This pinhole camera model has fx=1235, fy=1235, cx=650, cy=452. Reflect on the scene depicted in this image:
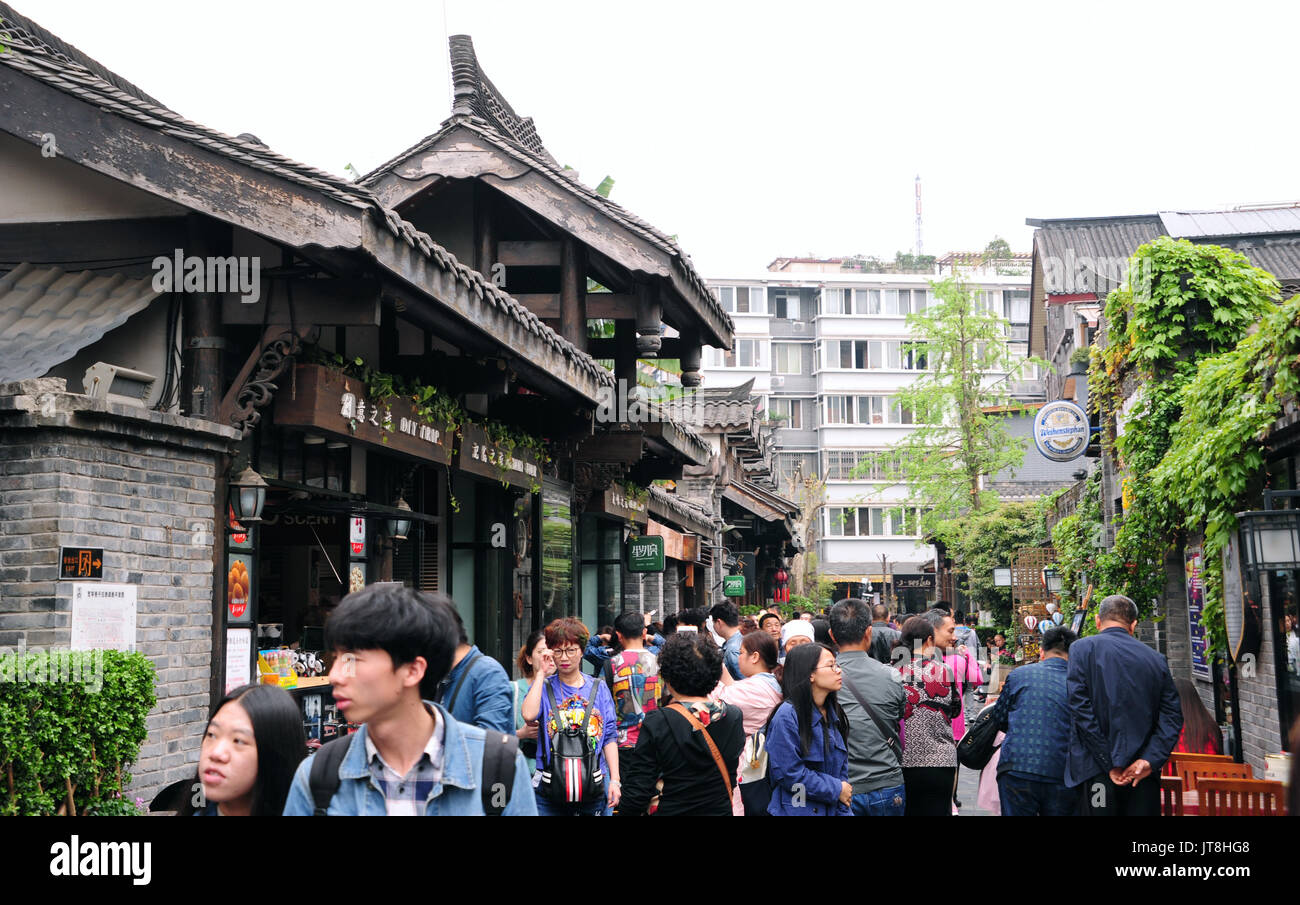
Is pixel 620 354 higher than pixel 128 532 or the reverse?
higher

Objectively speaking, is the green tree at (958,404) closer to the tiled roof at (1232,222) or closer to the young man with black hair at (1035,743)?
the tiled roof at (1232,222)

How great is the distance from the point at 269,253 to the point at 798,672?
4.41 metres

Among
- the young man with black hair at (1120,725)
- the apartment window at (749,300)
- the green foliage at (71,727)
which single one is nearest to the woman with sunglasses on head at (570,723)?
the green foliage at (71,727)

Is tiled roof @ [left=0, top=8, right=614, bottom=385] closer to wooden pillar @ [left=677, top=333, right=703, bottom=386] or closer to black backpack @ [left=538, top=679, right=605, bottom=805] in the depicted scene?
black backpack @ [left=538, top=679, right=605, bottom=805]

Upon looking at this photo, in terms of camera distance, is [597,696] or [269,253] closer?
[597,696]

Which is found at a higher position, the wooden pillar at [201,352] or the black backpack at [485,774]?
the wooden pillar at [201,352]

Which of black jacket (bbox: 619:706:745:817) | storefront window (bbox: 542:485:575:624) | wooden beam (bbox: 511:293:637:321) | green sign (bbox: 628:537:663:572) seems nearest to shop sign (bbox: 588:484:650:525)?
A: green sign (bbox: 628:537:663:572)

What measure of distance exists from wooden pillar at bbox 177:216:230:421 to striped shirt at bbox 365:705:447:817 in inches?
182

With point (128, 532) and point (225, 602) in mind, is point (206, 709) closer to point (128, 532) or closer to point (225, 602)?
point (225, 602)

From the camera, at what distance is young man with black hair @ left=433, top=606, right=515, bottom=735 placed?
238 inches

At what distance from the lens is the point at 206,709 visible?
7.14m

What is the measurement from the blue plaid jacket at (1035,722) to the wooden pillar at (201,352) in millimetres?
4948

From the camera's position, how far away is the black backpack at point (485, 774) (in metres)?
3.16
